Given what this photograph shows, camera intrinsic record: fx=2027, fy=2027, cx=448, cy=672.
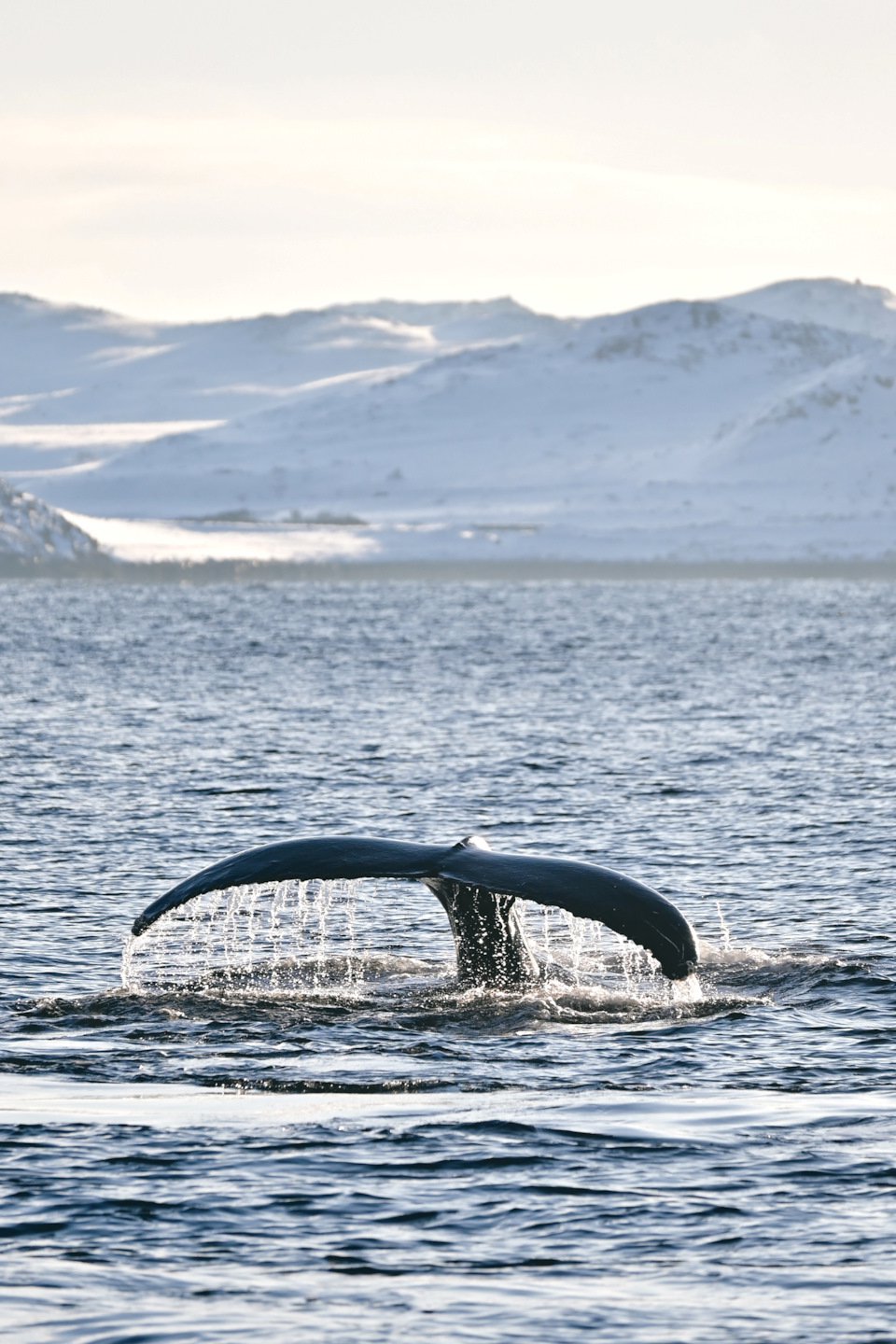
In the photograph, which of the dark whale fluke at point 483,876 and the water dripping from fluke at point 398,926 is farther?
the water dripping from fluke at point 398,926

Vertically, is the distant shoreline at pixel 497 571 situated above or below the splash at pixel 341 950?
above

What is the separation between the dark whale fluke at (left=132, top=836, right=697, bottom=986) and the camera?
13352 mm

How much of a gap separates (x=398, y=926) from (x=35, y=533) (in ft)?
479

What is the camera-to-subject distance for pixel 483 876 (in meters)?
13.8

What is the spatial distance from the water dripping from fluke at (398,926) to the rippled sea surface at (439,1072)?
0.12 m

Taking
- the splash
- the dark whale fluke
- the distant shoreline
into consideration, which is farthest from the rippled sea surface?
the distant shoreline

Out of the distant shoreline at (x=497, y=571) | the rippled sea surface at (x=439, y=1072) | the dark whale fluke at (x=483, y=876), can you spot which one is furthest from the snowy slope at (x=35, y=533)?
the dark whale fluke at (x=483, y=876)

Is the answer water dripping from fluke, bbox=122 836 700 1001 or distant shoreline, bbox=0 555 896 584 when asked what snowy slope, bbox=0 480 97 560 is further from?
water dripping from fluke, bbox=122 836 700 1001

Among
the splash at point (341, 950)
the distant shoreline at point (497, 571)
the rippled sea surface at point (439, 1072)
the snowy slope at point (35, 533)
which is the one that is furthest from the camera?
the distant shoreline at point (497, 571)

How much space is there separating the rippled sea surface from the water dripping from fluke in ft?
0.38

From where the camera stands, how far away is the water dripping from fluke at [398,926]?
13.5 meters

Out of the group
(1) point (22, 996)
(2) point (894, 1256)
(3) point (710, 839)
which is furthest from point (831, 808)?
(2) point (894, 1256)

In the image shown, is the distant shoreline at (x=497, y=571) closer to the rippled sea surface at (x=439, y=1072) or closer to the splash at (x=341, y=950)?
the rippled sea surface at (x=439, y=1072)

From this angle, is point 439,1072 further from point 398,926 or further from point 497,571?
point 497,571
